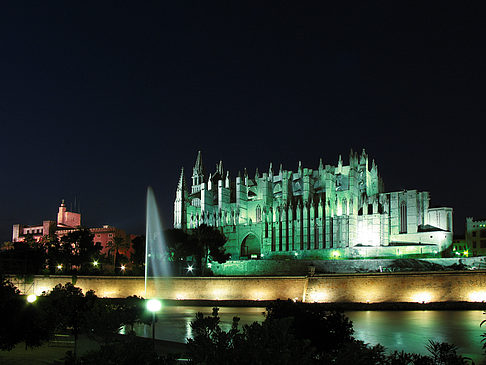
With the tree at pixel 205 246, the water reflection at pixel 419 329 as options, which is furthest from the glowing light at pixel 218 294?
the water reflection at pixel 419 329

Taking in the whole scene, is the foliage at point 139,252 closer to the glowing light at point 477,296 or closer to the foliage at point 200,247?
the foliage at point 200,247

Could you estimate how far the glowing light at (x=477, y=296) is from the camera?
30922 millimetres

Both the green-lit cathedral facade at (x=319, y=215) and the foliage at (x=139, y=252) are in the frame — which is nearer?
the green-lit cathedral facade at (x=319, y=215)

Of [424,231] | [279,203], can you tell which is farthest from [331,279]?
[279,203]

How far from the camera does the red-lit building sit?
76375 mm

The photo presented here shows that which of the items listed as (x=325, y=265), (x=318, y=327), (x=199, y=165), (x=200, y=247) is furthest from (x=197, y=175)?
(x=318, y=327)

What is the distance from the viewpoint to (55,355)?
18.2 metres

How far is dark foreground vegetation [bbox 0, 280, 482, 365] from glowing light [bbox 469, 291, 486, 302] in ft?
37.1

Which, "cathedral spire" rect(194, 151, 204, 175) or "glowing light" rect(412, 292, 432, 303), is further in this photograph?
"cathedral spire" rect(194, 151, 204, 175)

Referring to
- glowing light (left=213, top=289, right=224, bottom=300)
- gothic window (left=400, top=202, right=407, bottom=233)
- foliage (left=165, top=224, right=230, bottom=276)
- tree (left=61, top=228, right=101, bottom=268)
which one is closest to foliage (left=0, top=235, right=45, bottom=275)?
tree (left=61, top=228, right=101, bottom=268)

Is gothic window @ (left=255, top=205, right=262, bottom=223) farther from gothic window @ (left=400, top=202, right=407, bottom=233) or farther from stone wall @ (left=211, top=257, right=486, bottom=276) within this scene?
gothic window @ (left=400, top=202, right=407, bottom=233)

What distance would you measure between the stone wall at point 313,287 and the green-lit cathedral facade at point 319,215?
587 inches

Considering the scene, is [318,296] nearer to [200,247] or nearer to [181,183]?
[200,247]

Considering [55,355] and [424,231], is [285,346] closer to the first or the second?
[55,355]
